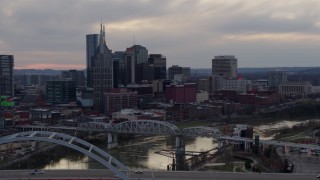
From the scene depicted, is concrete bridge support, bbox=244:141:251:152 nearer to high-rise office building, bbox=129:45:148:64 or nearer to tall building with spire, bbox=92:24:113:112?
tall building with spire, bbox=92:24:113:112

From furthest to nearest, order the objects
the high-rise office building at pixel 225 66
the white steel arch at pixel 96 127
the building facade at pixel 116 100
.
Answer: the high-rise office building at pixel 225 66 → the building facade at pixel 116 100 → the white steel arch at pixel 96 127

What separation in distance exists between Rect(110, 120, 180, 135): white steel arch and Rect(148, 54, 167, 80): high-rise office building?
37.9 m

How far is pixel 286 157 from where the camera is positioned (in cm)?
2353

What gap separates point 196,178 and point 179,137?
12.1 metres

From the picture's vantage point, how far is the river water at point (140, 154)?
22.2 meters

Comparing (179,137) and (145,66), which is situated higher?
(145,66)

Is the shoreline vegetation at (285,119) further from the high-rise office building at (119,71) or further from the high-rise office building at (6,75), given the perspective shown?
the high-rise office building at (119,71)

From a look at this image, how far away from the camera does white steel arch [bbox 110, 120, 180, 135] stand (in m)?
28.2

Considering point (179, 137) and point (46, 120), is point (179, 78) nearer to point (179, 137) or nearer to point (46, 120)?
point (46, 120)

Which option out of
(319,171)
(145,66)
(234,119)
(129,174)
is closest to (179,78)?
(145,66)

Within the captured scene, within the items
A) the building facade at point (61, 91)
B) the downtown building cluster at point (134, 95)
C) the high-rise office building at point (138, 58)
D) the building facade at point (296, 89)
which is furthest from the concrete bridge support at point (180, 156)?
A: the high-rise office building at point (138, 58)

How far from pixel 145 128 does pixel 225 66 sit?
46.1m

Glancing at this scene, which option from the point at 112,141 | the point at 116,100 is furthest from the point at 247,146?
the point at 116,100

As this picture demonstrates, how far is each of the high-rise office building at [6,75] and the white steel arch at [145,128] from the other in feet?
71.6
